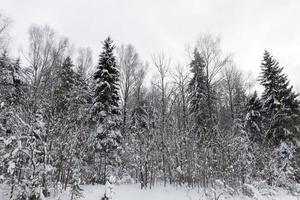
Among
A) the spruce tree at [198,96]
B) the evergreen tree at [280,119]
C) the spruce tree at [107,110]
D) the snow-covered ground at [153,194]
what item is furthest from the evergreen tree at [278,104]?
the spruce tree at [107,110]

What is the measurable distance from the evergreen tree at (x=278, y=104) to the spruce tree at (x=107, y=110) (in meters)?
10.9

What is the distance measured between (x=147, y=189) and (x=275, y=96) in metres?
12.5

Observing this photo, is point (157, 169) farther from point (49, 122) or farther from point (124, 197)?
point (49, 122)

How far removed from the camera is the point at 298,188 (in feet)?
50.1

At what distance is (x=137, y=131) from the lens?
57.7 feet

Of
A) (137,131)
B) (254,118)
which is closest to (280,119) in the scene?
(254,118)

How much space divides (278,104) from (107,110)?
12828 millimetres

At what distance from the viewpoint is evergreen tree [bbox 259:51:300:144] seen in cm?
1895

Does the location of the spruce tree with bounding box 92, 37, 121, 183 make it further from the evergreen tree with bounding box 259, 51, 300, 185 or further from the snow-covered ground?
the evergreen tree with bounding box 259, 51, 300, 185

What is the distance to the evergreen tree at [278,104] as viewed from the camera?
746 inches

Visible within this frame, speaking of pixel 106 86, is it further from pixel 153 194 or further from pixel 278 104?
pixel 278 104

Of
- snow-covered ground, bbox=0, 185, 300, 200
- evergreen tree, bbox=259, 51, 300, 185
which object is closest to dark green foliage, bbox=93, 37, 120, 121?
snow-covered ground, bbox=0, 185, 300, 200

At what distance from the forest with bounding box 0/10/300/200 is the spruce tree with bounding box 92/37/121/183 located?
69 millimetres

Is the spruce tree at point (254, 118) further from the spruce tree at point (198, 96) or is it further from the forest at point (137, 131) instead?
the spruce tree at point (198, 96)
